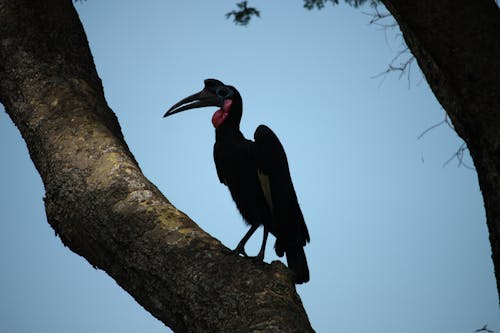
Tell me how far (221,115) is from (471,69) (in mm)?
2090

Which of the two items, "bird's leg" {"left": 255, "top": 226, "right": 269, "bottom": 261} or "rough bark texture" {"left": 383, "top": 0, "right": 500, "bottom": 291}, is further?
"bird's leg" {"left": 255, "top": 226, "right": 269, "bottom": 261}

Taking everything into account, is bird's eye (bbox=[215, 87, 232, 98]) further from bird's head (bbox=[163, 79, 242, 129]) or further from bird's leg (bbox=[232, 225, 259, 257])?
bird's leg (bbox=[232, 225, 259, 257])

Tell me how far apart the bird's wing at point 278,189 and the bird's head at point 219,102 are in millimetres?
354

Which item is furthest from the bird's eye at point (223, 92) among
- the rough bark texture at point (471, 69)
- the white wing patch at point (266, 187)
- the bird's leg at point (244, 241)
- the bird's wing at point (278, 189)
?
the rough bark texture at point (471, 69)

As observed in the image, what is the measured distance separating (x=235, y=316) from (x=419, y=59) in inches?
64.0

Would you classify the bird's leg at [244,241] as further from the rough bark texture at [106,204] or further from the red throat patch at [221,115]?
the rough bark texture at [106,204]

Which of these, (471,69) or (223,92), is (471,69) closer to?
(471,69)

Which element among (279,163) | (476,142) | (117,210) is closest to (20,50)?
(117,210)

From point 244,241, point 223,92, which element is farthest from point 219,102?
point 244,241

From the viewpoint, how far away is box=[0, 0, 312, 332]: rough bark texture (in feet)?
6.62

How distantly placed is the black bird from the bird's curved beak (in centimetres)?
32

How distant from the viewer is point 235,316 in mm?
1922

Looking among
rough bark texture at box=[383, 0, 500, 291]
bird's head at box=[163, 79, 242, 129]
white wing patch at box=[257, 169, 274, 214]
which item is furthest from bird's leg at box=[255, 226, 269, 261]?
rough bark texture at box=[383, 0, 500, 291]

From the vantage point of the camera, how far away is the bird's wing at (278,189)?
374cm
